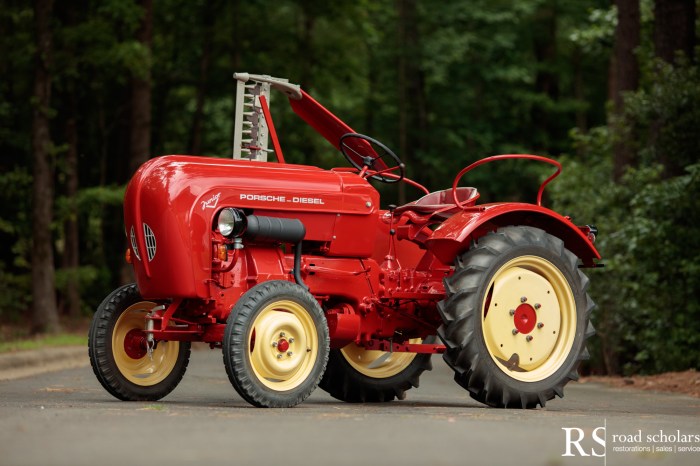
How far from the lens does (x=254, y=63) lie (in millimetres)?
35156

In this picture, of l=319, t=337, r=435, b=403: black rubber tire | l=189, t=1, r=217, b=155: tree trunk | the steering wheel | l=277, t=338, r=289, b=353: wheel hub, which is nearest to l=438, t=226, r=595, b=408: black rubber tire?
the steering wheel

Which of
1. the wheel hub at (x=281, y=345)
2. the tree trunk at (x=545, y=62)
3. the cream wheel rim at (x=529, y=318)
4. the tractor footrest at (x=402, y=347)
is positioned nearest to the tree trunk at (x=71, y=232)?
the tree trunk at (x=545, y=62)

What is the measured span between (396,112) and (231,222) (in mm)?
34412

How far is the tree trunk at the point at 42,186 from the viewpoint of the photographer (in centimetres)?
2345

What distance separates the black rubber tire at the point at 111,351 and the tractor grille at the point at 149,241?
0.54 meters

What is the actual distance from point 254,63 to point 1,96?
8618 millimetres

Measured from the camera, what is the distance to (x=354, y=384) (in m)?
11.5

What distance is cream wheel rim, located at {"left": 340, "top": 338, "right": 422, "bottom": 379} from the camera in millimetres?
11609

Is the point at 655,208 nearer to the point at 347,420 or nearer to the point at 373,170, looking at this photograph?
the point at 373,170

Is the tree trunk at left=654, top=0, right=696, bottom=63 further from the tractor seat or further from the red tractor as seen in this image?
the tractor seat

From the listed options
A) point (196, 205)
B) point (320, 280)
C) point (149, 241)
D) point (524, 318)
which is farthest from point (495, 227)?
point (149, 241)

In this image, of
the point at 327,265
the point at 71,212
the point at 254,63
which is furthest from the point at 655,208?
the point at 254,63

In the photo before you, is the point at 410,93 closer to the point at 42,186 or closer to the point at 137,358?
the point at 42,186

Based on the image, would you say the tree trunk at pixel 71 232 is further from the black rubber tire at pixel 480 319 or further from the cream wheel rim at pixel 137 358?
the black rubber tire at pixel 480 319
